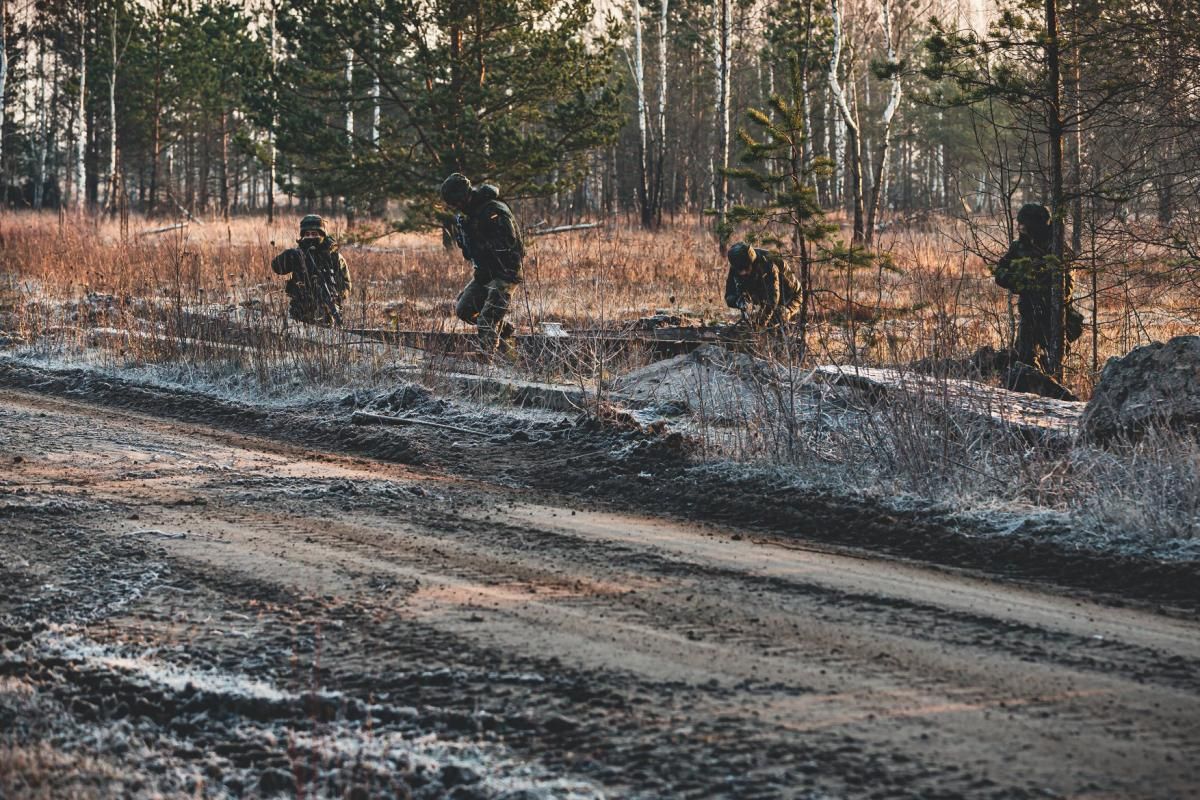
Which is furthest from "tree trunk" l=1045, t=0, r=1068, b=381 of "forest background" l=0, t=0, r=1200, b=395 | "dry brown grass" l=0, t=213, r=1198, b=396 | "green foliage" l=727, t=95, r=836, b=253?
"green foliage" l=727, t=95, r=836, b=253

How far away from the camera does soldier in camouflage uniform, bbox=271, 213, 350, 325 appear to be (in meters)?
11.9

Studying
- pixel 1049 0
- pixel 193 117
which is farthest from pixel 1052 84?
pixel 193 117

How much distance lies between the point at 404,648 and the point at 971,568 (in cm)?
256

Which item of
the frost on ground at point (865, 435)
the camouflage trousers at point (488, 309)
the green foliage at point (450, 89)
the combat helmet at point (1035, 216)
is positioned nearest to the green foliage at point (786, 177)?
the frost on ground at point (865, 435)

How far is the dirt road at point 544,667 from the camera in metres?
3.08

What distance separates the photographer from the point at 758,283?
10539 millimetres

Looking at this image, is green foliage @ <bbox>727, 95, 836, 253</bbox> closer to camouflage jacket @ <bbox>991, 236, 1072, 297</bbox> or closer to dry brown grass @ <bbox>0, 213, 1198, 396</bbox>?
dry brown grass @ <bbox>0, 213, 1198, 396</bbox>

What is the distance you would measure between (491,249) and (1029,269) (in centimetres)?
489

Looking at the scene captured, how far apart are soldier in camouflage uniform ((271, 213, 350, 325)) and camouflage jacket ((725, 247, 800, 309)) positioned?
375cm

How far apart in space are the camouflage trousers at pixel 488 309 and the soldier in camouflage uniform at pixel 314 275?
50.2 inches

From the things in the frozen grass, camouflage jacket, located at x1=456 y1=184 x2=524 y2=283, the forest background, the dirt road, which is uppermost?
the forest background

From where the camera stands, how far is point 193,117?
137 ft

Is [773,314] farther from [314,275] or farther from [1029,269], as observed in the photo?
[314,275]

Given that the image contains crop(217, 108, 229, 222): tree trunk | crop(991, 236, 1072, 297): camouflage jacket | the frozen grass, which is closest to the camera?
the frozen grass
